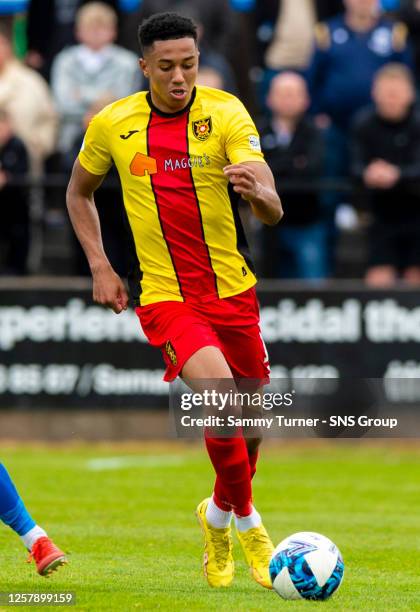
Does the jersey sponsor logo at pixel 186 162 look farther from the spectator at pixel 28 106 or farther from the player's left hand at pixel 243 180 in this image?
the spectator at pixel 28 106

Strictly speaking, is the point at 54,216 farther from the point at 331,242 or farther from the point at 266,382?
the point at 266,382

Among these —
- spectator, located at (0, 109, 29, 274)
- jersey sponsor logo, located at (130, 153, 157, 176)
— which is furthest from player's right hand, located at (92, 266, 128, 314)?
spectator, located at (0, 109, 29, 274)

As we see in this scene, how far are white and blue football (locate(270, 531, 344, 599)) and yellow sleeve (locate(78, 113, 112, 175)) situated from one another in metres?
2.28

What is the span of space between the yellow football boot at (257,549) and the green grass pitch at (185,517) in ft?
0.43

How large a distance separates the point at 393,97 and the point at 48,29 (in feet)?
14.2

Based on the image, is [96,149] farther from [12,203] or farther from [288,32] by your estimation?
[288,32]

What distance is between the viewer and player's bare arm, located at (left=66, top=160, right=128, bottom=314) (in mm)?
7711

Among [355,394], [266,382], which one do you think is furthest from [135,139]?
[355,394]

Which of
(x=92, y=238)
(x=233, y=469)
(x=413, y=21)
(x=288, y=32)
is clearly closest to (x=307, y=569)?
(x=233, y=469)

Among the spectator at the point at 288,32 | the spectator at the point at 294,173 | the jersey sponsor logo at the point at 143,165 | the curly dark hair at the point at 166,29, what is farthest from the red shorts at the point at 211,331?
the spectator at the point at 288,32

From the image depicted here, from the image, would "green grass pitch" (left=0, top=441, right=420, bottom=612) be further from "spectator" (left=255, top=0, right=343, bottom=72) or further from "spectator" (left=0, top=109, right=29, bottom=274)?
"spectator" (left=255, top=0, right=343, bottom=72)

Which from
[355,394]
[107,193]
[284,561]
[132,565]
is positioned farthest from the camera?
[107,193]

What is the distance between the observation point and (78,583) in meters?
7.62

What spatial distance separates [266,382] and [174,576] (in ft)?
Result: 3.93
